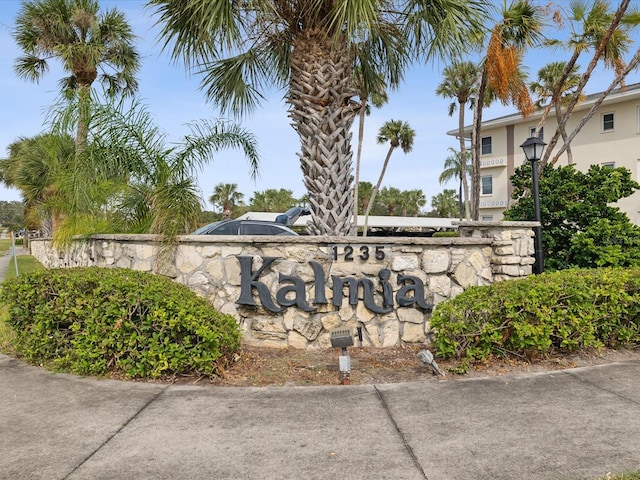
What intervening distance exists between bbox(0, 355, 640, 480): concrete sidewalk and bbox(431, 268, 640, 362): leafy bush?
433 millimetres

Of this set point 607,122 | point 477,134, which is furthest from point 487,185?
point 477,134

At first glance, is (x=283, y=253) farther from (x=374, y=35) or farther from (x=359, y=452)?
(x=374, y=35)

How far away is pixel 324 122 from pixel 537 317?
3.96 metres

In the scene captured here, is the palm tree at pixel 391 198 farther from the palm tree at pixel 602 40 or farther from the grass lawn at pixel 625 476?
the grass lawn at pixel 625 476

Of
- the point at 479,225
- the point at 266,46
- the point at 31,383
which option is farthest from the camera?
the point at 266,46

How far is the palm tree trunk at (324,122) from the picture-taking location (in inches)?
277

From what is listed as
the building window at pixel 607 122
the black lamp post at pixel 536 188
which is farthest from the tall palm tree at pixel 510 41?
the building window at pixel 607 122

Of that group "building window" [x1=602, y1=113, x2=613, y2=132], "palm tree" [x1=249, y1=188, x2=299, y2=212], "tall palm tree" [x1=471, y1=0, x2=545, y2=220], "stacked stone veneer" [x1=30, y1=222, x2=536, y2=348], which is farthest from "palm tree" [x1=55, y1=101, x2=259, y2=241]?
"palm tree" [x1=249, y1=188, x2=299, y2=212]

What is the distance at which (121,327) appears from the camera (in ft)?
15.2

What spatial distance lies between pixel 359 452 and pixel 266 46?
7.41 metres

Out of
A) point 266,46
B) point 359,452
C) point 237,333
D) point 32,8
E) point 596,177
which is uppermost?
point 32,8

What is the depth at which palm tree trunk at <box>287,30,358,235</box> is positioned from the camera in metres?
7.04

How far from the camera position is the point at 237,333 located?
5094 millimetres

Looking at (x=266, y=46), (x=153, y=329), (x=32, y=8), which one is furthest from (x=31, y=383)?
(x=32, y=8)
